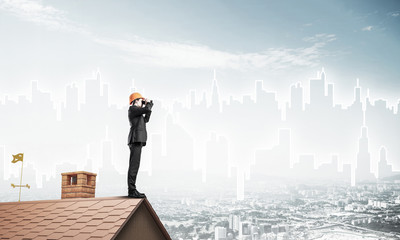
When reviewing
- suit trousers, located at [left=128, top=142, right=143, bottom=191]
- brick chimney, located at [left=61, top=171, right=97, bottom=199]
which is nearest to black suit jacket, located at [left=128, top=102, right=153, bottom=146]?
suit trousers, located at [left=128, top=142, right=143, bottom=191]

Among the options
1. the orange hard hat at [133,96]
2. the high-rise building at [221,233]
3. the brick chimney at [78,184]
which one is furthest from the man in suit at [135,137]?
the high-rise building at [221,233]

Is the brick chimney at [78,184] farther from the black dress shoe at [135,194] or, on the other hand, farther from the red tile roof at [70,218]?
the black dress shoe at [135,194]

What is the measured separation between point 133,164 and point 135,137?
0.61 metres

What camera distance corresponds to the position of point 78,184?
11.4 meters

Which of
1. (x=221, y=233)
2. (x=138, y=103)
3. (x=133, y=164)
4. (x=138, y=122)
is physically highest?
(x=138, y=103)

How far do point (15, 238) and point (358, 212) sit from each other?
42.3 m

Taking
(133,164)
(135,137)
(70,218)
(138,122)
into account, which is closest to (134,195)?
(133,164)

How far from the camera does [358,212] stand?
151 ft

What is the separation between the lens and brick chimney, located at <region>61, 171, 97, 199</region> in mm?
11438

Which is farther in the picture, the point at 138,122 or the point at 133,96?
the point at 133,96

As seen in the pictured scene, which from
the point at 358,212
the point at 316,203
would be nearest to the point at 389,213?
the point at 358,212

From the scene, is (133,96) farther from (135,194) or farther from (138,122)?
(135,194)

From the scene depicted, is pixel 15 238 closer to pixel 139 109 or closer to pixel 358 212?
pixel 139 109

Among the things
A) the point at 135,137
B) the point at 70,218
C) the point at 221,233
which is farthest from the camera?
the point at 221,233
